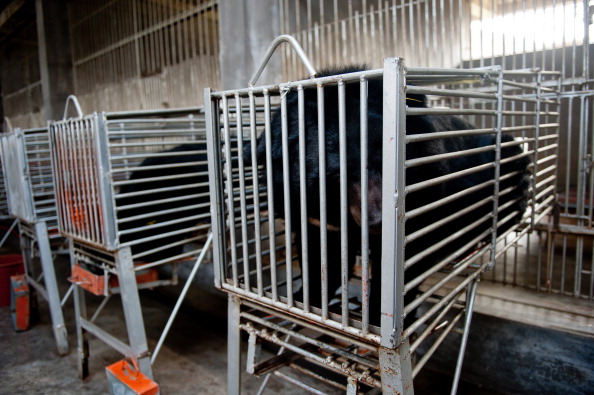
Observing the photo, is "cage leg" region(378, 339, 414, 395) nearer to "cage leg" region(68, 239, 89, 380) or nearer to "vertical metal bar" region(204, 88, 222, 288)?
"vertical metal bar" region(204, 88, 222, 288)

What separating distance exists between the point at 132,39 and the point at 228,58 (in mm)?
2873

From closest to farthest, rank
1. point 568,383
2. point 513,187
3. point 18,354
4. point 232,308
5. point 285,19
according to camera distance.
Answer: point 232,308 → point 513,187 → point 568,383 → point 18,354 → point 285,19

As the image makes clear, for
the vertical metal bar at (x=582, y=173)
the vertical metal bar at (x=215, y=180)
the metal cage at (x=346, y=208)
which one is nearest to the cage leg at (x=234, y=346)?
the metal cage at (x=346, y=208)

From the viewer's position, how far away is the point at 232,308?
1656 mm

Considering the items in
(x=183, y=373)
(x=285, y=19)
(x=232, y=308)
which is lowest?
(x=183, y=373)

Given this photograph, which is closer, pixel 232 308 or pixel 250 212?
pixel 232 308

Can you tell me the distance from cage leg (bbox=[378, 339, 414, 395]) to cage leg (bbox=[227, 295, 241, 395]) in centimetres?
65

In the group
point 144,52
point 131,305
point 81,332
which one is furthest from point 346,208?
point 144,52

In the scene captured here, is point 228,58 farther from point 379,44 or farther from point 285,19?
point 379,44

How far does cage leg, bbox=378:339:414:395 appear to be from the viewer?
1167mm

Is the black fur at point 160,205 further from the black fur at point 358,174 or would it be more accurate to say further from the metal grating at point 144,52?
the metal grating at point 144,52

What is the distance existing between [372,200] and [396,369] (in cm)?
48

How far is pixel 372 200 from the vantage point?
127 centimetres

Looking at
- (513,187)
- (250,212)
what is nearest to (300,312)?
(513,187)
